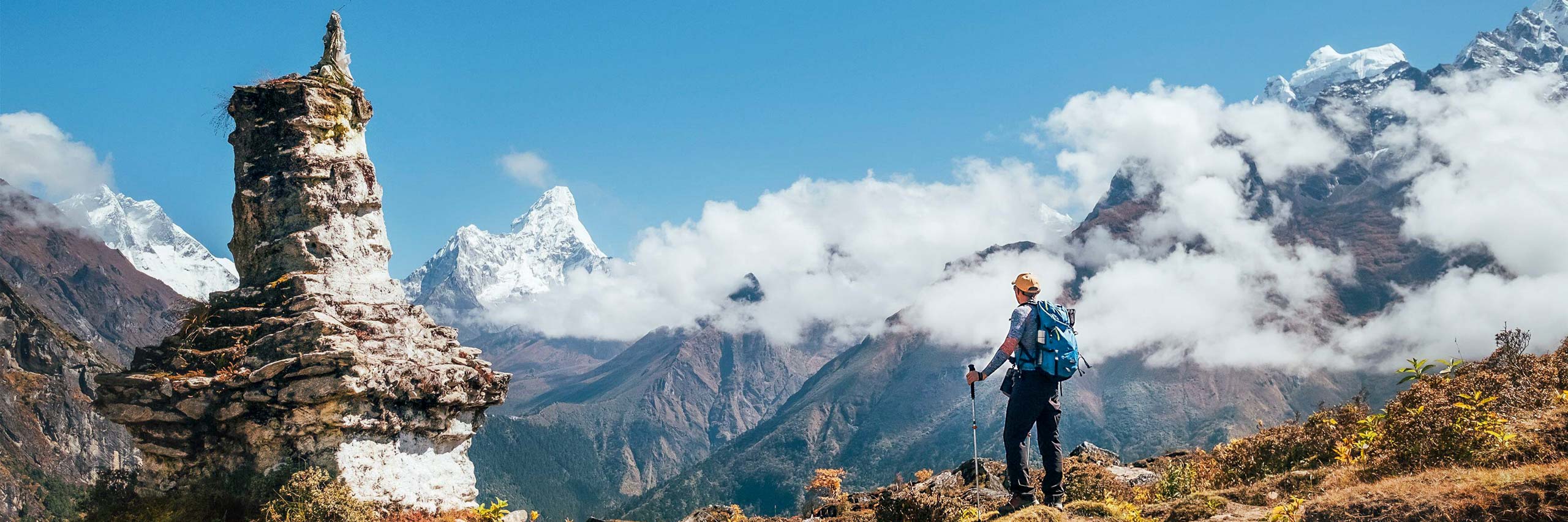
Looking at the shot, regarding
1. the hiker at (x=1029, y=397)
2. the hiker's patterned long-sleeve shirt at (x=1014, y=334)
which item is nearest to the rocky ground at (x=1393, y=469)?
the hiker at (x=1029, y=397)

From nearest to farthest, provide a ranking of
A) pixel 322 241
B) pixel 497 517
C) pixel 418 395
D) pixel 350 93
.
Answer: pixel 497 517 → pixel 418 395 → pixel 322 241 → pixel 350 93

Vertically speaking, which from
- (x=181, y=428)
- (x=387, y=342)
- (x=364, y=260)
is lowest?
(x=181, y=428)

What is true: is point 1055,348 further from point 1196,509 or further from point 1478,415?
point 1478,415

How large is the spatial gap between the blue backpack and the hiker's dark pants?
17 centimetres

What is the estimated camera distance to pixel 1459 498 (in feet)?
29.2

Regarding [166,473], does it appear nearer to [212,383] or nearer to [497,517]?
[212,383]

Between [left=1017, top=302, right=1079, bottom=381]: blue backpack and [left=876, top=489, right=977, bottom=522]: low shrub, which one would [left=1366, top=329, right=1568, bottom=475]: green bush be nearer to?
[left=1017, top=302, right=1079, bottom=381]: blue backpack

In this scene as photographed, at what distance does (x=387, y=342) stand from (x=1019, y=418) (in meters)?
13.1

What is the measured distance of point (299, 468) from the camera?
55.1ft

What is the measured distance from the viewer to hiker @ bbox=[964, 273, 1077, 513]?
43.2ft

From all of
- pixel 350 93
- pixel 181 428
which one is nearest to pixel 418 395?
pixel 181 428

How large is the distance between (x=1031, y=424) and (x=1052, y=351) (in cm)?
123

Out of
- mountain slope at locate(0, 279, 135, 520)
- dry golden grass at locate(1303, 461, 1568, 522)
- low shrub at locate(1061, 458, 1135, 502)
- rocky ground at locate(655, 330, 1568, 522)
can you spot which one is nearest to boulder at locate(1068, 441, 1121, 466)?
low shrub at locate(1061, 458, 1135, 502)

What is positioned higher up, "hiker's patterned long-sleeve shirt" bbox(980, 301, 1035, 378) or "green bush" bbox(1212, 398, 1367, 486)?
"hiker's patterned long-sleeve shirt" bbox(980, 301, 1035, 378)
